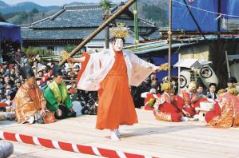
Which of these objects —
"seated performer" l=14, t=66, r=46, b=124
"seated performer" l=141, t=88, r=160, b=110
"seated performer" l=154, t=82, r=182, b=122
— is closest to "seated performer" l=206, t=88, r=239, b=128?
"seated performer" l=154, t=82, r=182, b=122

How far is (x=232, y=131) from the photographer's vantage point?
9719 mm

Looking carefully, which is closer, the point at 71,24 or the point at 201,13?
the point at 201,13

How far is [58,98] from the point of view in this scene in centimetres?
1140

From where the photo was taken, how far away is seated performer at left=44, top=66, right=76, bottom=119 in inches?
444

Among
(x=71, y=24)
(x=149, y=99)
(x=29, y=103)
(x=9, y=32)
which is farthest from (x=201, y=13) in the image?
(x=71, y=24)

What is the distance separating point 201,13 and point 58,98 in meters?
9.17

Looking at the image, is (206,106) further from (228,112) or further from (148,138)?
(148,138)

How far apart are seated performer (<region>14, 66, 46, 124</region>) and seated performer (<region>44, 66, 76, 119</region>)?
260mm

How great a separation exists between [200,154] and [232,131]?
2.26 meters

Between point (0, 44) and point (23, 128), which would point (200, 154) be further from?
point (0, 44)

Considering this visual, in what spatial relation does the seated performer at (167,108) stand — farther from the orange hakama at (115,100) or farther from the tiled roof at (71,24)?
the tiled roof at (71,24)

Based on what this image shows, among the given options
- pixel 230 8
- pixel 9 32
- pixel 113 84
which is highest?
pixel 230 8

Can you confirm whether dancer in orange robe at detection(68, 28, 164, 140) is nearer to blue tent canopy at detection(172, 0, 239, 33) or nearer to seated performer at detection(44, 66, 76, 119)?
seated performer at detection(44, 66, 76, 119)

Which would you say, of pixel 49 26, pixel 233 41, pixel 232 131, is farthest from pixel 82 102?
pixel 49 26
